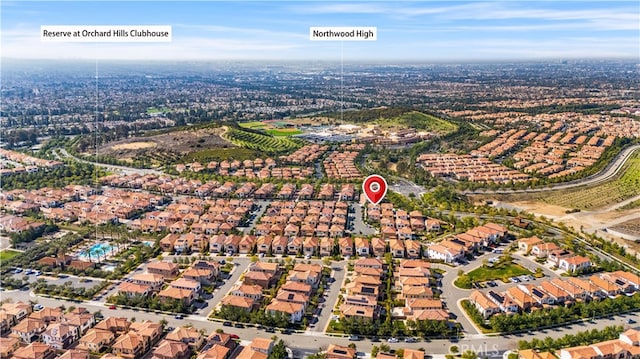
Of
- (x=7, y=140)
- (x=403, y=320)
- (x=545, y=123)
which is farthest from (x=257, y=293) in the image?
(x=545, y=123)

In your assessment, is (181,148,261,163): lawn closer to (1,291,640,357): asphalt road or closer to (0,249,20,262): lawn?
(0,249,20,262): lawn

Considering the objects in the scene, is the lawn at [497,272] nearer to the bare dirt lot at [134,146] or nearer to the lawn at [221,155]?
the lawn at [221,155]

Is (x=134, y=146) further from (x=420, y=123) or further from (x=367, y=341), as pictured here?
(x=367, y=341)

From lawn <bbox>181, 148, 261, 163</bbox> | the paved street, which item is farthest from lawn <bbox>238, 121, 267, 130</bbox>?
the paved street

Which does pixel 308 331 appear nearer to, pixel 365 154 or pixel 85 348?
pixel 85 348

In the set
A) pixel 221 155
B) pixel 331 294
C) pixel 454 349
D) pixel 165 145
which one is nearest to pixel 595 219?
pixel 454 349

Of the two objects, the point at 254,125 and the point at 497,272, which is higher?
the point at 254,125
